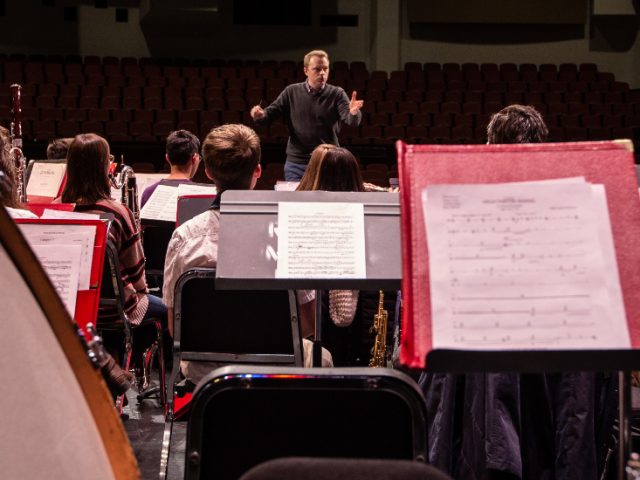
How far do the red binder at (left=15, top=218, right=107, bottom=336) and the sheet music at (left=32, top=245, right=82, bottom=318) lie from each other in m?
0.03

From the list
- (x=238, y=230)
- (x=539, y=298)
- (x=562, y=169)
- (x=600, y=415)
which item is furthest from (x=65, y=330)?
(x=600, y=415)

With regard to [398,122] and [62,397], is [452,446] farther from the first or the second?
[398,122]

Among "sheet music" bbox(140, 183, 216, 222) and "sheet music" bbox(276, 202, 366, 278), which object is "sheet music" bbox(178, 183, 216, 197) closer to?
"sheet music" bbox(140, 183, 216, 222)

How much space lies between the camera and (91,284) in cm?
191

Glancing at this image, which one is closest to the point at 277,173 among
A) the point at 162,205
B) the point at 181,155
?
the point at 181,155

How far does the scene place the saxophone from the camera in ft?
9.83

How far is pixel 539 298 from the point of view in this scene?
1188 mm

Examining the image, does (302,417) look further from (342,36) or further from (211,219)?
(342,36)

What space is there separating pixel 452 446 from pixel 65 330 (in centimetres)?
158

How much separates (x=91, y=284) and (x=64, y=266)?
85mm

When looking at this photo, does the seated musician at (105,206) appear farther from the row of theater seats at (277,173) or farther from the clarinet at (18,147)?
the row of theater seats at (277,173)

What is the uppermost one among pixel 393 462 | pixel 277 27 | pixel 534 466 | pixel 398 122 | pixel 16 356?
pixel 277 27

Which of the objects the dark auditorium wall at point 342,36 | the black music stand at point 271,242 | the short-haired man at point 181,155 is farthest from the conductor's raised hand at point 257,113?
the dark auditorium wall at point 342,36

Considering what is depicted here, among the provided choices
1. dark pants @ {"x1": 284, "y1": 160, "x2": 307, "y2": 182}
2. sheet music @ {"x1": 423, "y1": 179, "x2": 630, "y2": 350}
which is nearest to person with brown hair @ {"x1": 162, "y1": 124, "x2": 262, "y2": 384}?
sheet music @ {"x1": 423, "y1": 179, "x2": 630, "y2": 350}
